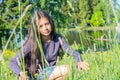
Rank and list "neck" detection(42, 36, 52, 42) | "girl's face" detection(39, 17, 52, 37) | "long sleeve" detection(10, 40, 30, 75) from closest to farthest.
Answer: "long sleeve" detection(10, 40, 30, 75), "girl's face" detection(39, 17, 52, 37), "neck" detection(42, 36, 52, 42)

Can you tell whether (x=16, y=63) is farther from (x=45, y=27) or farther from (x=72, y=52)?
(x=72, y=52)

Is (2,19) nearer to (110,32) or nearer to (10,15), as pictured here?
(10,15)

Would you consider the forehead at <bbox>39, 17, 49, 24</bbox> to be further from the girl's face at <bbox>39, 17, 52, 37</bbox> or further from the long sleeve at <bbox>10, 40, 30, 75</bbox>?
the long sleeve at <bbox>10, 40, 30, 75</bbox>

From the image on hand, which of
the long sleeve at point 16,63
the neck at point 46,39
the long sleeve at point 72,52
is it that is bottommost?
the long sleeve at point 16,63

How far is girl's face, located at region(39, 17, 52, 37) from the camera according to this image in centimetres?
332

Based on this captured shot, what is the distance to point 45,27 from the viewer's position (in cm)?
332

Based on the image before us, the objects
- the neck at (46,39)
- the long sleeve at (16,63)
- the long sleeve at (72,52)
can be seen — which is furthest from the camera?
the neck at (46,39)

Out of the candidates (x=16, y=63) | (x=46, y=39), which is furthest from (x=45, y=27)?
(x=16, y=63)

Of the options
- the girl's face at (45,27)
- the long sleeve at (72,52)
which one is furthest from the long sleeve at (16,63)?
the long sleeve at (72,52)

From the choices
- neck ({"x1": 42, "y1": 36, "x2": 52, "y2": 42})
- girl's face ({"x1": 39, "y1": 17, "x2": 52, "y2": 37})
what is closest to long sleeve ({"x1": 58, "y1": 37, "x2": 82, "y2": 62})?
girl's face ({"x1": 39, "y1": 17, "x2": 52, "y2": 37})

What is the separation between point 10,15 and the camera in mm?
20359

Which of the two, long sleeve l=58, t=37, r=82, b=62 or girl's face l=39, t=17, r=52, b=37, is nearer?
long sleeve l=58, t=37, r=82, b=62

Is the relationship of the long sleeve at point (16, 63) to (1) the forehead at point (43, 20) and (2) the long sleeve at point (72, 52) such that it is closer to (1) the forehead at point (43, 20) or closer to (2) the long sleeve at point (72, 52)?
(1) the forehead at point (43, 20)

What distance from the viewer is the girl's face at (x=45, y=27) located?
10.9 ft
